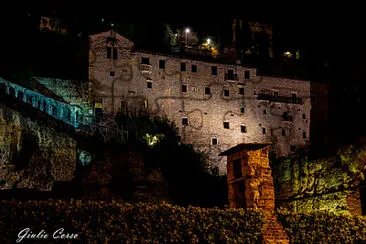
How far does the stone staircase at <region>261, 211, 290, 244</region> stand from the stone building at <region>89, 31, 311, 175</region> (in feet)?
103

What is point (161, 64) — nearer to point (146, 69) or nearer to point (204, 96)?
point (146, 69)

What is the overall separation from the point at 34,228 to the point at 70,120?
1177 inches

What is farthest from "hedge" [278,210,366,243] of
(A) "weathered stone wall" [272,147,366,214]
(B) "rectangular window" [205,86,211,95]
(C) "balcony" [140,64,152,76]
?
(B) "rectangular window" [205,86,211,95]

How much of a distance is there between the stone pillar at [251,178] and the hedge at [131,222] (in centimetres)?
188

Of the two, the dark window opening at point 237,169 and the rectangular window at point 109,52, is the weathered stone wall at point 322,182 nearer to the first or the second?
the dark window opening at point 237,169

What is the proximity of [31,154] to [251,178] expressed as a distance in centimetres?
1715

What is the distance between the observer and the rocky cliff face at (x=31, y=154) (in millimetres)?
28680

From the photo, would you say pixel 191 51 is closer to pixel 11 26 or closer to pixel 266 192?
pixel 11 26

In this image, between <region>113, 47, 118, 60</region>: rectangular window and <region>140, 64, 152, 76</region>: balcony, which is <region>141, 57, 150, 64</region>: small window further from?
<region>113, 47, 118, 60</region>: rectangular window

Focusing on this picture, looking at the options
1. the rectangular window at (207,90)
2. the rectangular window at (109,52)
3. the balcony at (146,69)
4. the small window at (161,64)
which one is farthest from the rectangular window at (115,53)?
the rectangular window at (207,90)

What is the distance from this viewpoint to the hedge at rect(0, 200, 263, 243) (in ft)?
47.4

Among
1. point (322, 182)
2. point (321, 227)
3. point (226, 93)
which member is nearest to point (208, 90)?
point (226, 93)

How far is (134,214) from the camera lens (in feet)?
51.0

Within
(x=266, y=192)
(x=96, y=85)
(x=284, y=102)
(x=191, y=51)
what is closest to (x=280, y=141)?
(x=284, y=102)
